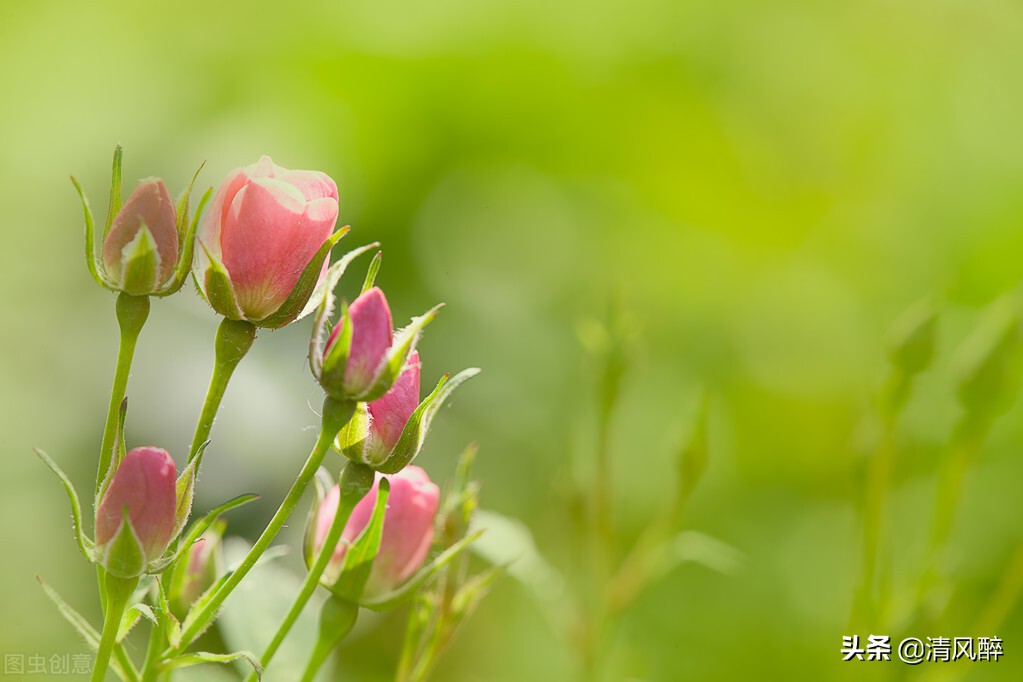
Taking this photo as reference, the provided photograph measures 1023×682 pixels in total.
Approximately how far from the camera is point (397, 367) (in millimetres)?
584

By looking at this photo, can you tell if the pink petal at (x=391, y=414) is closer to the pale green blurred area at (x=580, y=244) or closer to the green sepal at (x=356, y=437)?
the green sepal at (x=356, y=437)

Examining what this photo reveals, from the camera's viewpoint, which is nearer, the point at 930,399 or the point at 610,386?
the point at 610,386

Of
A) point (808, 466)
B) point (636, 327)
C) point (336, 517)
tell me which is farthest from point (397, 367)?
point (808, 466)

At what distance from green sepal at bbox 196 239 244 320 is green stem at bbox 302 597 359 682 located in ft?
0.62

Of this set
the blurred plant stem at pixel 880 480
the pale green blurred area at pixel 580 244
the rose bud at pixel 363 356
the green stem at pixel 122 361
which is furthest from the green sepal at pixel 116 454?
the pale green blurred area at pixel 580 244

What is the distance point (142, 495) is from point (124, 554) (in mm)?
32

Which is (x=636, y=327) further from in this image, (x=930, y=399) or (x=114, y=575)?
(x=930, y=399)

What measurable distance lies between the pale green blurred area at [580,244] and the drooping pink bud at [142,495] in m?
0.98

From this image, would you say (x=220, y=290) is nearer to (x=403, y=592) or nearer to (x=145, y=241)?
(x=145, y=241)

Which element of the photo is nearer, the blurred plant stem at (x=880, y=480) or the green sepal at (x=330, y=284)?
the green sepal at (x=330, y=284)

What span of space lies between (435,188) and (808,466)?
91 centimetres

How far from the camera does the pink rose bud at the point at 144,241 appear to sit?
0.60m

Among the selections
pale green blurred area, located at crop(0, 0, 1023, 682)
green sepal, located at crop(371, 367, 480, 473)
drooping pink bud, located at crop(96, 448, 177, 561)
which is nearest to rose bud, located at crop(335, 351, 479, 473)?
green sepal, located at crop(371, 367, 480, 473)

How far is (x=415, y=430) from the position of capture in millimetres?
607
